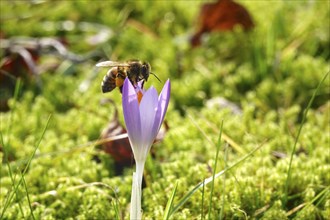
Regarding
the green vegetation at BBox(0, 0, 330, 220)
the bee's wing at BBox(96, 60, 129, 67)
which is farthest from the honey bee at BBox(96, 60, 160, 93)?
the green vegetation at BBox(0, 0, 330, 220)

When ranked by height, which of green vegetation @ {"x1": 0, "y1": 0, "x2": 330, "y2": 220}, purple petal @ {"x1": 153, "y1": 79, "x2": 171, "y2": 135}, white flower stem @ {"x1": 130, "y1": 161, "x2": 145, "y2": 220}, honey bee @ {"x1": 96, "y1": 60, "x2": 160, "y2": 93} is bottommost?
green vegetation @ {"x1": 0, "y1": 0, "x2": 330, "y2": 220}

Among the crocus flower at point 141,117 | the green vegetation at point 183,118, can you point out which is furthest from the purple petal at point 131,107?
the green vegetation at point 183,118

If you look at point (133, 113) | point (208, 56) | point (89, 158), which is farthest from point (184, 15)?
point (133, 113)

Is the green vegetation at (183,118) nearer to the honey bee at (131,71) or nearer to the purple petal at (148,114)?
the purple petal at (148,114)

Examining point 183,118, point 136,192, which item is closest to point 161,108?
point 136,192

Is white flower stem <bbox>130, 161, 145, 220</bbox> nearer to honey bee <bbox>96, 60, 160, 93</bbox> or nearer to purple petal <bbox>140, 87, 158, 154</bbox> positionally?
purple petal <bbox>140, 87, 158, 154</bbox>

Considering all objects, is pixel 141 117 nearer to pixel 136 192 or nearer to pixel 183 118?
pixel 136 192
